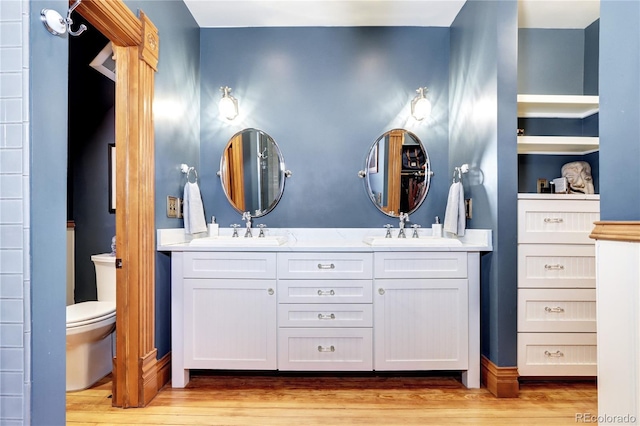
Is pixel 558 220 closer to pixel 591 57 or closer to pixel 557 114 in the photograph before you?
pixel 557 114

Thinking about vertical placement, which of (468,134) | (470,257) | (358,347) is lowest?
(358,347)

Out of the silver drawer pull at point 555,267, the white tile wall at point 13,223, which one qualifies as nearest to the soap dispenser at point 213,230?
the white tile wall at point 13,223

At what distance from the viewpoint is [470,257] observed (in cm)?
214

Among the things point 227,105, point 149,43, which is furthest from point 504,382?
point 149,43

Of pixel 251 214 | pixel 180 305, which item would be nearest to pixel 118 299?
pixel 180 305

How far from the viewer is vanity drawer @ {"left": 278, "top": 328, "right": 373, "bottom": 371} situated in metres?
2.13

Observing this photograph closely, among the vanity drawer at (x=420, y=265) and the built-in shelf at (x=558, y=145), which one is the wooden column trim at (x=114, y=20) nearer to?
the vanity drawer at (x=420, y=265)

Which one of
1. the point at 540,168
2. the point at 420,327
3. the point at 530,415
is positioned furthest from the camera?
the point at 540,168

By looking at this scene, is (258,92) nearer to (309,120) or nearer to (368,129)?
(309,120)

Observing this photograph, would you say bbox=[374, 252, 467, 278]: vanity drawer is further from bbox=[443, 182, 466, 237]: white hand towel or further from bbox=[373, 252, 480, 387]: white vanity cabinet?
bbox=[443, 182, 466, 237]: white hand towel

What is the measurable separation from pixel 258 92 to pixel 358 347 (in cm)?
186

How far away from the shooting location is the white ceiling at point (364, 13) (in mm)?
2414

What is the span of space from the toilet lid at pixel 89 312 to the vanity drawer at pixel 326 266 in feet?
3.28

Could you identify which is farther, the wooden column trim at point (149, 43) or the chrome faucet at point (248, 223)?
the chrome faucet at point (248, 223)
